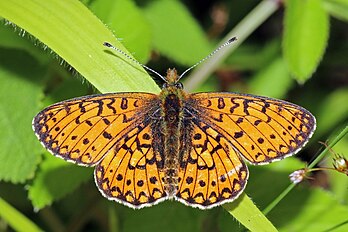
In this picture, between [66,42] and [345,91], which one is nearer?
[66,42]

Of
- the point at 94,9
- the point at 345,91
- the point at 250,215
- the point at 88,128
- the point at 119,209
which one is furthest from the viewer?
the point at 345,91

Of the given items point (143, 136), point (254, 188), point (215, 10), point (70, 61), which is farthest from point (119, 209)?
point (215, 10)

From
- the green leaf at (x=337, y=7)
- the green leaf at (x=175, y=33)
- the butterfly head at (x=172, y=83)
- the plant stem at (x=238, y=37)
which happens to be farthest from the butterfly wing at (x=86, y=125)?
the green leaf at (x=337, y=7)

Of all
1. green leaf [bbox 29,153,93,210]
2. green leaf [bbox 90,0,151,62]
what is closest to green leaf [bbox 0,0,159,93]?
green leaf [bbox 90,0,151,62]

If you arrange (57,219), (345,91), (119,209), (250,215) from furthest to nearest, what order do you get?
(345,91)
(57,219)
(119,209)
(250,215)

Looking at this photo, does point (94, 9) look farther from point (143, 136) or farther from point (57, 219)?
point (57, 219)

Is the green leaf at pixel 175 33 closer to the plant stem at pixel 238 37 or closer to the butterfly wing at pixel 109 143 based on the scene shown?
the plant stem at pixel 238 37

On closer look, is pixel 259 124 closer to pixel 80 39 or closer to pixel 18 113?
pixel 80 39
